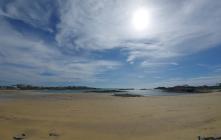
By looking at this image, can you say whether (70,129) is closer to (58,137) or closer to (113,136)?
(58,137)

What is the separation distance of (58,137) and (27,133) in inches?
60.7

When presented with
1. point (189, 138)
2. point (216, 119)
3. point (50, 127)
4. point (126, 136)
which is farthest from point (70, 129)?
point (216, 119)

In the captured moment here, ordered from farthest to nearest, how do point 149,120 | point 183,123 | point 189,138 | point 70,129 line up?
point 149,120 → point 183,123 → point 70,129 → point 189,138

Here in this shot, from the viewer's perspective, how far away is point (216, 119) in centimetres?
1212

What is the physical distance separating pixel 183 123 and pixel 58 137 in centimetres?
644

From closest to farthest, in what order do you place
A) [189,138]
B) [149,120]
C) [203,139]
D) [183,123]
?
1. [203,139]
2. [189,138]
3. [183,123]
4. [149,120]

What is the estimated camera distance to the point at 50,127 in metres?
10.7

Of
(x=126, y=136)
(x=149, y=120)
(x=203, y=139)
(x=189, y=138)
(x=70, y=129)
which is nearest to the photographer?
(x=203, y=139)

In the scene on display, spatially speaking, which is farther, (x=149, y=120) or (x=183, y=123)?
(x=149, y=120)

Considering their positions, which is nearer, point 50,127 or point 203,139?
point 203,139

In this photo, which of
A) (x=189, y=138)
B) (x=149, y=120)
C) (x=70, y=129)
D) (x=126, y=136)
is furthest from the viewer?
(x=149, y=120)

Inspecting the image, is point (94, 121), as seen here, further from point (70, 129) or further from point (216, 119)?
point (216, 119)

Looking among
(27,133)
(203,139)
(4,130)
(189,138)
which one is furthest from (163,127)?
(4,130)

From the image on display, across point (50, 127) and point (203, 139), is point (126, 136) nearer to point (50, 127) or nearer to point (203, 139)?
point (203, 139)
